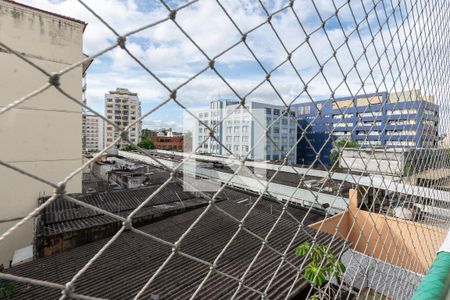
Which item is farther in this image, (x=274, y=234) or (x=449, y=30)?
(x=274, y=234)

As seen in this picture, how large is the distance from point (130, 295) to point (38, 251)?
168 centimetres

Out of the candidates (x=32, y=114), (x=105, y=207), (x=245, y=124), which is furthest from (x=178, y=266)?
(x=245, y=124)

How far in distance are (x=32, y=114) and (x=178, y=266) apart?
3.14 m

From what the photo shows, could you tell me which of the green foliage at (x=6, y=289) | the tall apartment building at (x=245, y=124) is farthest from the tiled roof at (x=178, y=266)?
the tall apartment building at (x=245, y=124)

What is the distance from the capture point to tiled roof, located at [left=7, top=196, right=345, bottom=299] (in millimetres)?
1639

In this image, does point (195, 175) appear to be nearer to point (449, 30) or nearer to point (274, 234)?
point (274, 234)

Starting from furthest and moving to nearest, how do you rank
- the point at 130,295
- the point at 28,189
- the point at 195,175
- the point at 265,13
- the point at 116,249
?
the point at 195,175
the point at 28,189
the point at 116,249
the point at 130,295
the point at 265,13

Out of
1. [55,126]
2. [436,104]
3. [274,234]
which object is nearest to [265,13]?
[436,104]

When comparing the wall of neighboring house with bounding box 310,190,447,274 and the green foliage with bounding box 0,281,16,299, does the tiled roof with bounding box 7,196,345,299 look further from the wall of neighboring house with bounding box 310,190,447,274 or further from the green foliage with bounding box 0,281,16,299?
the wall of neighboring house with bounding box 310,190,447,274

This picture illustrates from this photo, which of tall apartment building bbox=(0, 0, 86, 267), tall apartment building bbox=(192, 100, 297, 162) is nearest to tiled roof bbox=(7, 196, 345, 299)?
tall apartment building bbox=(192, 100, 297, 162)

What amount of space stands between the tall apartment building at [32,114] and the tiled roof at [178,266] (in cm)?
156

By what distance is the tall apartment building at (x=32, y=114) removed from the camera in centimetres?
335

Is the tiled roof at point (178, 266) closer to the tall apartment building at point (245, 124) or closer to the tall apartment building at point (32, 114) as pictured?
the tall apartment building at point (245, 124)

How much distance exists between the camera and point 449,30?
5.47 ft
